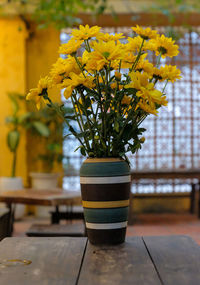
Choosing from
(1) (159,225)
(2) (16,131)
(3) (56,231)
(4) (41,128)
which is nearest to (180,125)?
(1) (159,225)

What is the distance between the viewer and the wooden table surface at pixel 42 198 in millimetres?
4316

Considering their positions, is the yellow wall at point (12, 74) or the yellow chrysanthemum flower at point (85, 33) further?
the yellow wall at point (12, 74)

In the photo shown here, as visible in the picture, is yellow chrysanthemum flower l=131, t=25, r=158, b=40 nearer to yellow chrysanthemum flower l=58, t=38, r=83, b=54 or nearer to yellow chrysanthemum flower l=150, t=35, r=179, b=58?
yellow chrysanthemum flower l=150, t=35, r=179, b=58

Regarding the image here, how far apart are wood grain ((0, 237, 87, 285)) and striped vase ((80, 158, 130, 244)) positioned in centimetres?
10

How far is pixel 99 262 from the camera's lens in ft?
4.49

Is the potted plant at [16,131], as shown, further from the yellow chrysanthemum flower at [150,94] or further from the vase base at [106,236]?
the yellow chrysanthemum flower at [150,94]

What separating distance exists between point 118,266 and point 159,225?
4843 mm

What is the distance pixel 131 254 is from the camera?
1.46m

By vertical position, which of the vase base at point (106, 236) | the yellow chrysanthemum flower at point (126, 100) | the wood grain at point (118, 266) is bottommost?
the wood grain at point (118, 266)

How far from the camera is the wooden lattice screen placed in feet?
24.4

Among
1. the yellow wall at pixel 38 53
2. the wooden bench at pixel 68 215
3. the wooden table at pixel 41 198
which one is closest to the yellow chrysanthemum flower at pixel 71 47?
the wooden table at pixel 41 198

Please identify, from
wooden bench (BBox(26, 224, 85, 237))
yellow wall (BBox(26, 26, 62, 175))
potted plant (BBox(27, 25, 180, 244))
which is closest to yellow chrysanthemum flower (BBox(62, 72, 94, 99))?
potted plant (BBox(27, 25, 180, 244))

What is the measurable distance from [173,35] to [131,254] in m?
0.80

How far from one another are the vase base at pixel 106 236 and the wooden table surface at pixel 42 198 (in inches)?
109
